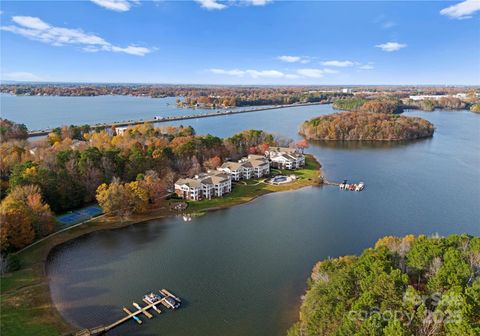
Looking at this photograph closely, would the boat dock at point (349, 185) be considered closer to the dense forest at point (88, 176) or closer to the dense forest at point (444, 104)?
the dense forest at point (88, 176)

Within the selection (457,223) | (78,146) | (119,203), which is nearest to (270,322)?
(119,203)

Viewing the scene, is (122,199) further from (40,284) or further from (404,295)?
(404,295)

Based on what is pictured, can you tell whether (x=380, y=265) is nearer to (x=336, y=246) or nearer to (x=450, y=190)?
(x=336, y=246)

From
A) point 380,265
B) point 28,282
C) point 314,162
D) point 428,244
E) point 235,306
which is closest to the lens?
point 380,265

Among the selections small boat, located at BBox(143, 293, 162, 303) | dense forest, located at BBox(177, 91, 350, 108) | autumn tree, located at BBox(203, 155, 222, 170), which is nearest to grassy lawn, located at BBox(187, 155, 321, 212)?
autumn tree, located at BBox(203, 155, 222, 170)

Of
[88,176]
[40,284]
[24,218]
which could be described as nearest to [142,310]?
[40,284]

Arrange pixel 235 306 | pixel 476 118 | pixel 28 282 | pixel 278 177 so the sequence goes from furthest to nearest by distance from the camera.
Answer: pixel 476 118 < pixel 278 177 < pixel 28 282 < pixel 235 306

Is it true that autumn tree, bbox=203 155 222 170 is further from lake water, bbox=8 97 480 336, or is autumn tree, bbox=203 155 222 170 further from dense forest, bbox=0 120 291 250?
lake water, bbox=8 97 480 336
